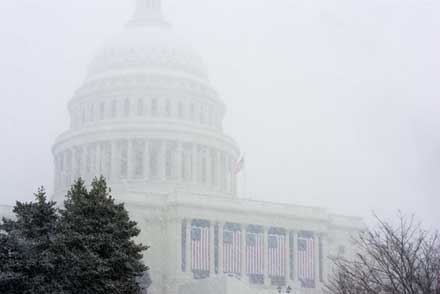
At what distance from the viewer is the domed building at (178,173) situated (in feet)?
289

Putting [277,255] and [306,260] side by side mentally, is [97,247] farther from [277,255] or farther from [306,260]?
[306,260]

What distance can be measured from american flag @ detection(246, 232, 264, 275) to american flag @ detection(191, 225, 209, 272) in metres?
4.41

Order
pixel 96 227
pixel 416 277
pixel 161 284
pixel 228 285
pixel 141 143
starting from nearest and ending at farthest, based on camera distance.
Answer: pixel 416 277 < pixel 96 227 < pixel 228 285 < pixel 161 284 < pixel 141 143

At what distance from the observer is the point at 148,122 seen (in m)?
104

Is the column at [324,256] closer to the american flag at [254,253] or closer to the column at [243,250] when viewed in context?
the american flag at [254,253]

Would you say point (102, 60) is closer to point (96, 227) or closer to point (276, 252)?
point (276, 252)

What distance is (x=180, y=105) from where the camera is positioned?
107 m

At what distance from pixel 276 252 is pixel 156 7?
3825 cm

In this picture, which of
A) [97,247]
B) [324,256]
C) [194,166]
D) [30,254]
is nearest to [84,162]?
[194,166]

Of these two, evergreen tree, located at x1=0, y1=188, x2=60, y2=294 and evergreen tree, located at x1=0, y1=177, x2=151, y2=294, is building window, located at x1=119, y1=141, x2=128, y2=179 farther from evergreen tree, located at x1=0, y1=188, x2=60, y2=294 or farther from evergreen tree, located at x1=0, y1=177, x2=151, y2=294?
evergreen tree, located at x1=0, y1=177, x2=151, y2=294

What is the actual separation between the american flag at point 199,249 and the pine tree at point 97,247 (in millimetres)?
50012

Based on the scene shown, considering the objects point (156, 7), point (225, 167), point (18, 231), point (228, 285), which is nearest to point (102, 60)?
point (156, 7)

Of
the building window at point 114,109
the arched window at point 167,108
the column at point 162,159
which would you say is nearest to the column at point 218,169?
the column at point 162,159

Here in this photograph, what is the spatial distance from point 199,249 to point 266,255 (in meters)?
7.13
